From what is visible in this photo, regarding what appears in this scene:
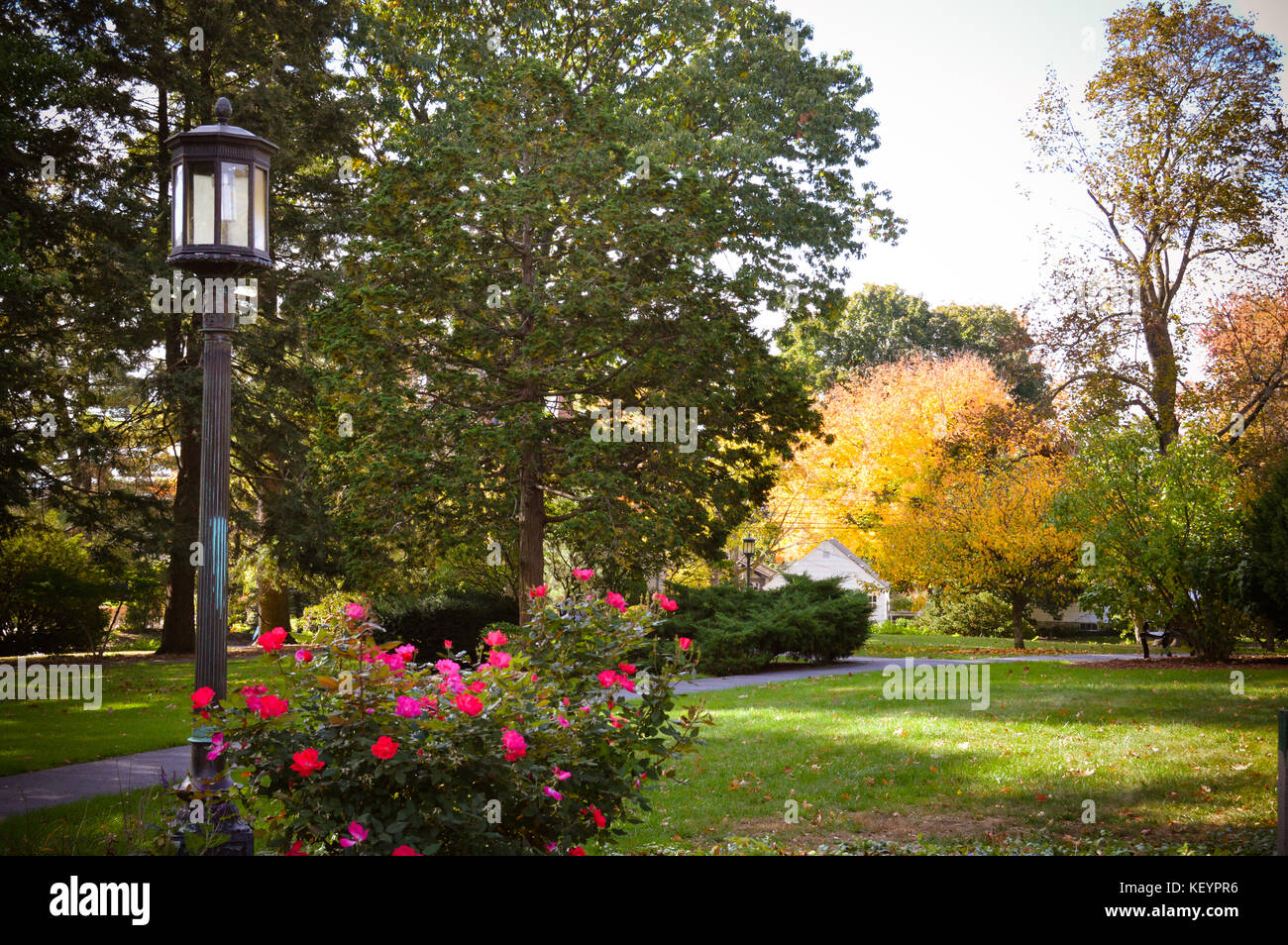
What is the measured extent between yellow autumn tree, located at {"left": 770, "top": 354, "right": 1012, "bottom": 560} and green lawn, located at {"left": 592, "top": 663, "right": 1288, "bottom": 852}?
18.0 m

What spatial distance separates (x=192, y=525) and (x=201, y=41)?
10036 millimetres

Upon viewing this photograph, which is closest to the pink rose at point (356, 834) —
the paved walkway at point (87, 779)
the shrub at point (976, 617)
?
the paved walkway at point (87, 779)

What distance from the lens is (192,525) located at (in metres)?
19.9

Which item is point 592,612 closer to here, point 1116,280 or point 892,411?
point 1116,280

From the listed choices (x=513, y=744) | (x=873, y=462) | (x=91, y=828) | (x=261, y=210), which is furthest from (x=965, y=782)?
(x=873, y=462)

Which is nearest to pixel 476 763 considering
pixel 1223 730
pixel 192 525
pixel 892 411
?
pixel 1223 730

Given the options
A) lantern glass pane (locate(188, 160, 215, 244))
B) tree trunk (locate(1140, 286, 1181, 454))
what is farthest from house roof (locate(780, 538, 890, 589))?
lantern glass pane (locate(188, 160, 215, 244))

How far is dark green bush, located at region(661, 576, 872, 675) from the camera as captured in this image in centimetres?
1847

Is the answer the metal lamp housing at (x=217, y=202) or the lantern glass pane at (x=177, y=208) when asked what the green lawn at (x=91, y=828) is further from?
the lantern glass pane at (x=177, y=208)

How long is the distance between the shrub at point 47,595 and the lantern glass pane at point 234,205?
18.6 metres

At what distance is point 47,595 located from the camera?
21203mm

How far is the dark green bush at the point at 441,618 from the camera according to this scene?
19.0 m

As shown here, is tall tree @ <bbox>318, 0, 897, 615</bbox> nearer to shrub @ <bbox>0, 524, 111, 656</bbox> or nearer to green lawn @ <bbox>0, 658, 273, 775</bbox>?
green lawn @ <bbox>0, 658, 273, 775</bbox>

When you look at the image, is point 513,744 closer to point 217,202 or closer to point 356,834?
point 356,834
